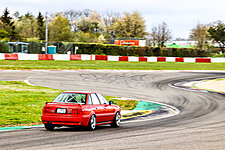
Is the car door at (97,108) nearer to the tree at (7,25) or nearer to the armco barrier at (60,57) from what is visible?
the armco barrier at (60,57)

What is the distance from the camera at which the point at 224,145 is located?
8.35 m

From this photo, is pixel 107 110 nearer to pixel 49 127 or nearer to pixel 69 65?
pixel 49 127

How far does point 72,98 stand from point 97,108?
0.79 metres

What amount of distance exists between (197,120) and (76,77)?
1615 cm

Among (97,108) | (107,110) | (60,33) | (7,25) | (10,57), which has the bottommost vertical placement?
(107,110)

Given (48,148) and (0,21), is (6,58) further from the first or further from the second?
(0,21)

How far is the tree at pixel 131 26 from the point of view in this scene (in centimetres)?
11631

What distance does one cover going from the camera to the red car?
1002cm

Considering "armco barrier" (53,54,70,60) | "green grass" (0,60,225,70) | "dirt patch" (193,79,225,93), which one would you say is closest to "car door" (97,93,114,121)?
"dirt patch" (193,79,225,93)

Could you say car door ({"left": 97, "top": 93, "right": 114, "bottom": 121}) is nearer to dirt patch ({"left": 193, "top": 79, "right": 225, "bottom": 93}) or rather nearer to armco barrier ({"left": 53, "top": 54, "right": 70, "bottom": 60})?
dirt patch ({"left": 193, "top": 79, "right": 225, "bottom": 93})

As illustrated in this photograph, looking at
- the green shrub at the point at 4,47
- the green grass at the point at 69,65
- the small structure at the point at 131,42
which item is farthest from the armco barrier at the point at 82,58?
the small structure at the point at 131,42

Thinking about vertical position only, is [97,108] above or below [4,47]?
below

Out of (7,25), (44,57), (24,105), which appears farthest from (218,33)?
(24,105)

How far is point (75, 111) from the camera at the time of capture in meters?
10.0
